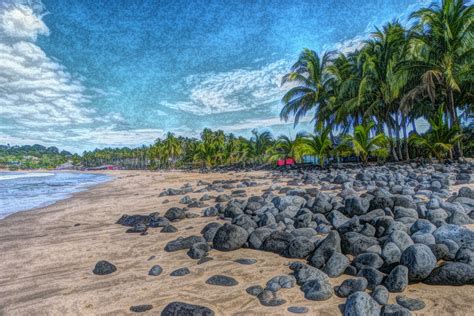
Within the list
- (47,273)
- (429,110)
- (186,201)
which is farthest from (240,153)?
(47,273)

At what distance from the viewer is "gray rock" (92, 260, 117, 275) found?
350cm

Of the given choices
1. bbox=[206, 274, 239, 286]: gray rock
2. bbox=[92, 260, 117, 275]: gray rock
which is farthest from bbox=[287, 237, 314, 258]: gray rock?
bbox=[92, 260, 117, 275]: gray rock

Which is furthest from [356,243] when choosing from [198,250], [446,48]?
[446,48]

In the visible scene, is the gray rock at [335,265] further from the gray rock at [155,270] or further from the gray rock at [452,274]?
the gray rock at [155,270]

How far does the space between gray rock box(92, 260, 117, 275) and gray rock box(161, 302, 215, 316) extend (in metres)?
1.40

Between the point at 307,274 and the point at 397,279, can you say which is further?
the point at 307,274

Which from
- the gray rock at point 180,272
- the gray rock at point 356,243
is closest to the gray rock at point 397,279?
the gray rock at point 356,243

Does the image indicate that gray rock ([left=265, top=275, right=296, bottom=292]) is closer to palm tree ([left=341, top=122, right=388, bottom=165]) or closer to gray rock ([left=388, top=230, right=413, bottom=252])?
gray rock ([left=388, top=230, right=413, bottom=252])

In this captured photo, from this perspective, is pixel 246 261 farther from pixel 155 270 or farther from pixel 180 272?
pixel 155 270

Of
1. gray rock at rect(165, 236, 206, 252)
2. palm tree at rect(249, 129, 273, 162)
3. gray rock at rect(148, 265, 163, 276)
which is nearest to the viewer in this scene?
gray rock at rect(148, 265, 163, 276)

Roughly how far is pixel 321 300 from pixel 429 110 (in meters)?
24.5

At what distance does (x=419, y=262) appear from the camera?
2.58 meters

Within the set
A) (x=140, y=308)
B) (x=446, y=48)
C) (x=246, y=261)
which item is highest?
(x=446, y=48)

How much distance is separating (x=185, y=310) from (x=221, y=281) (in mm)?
636
